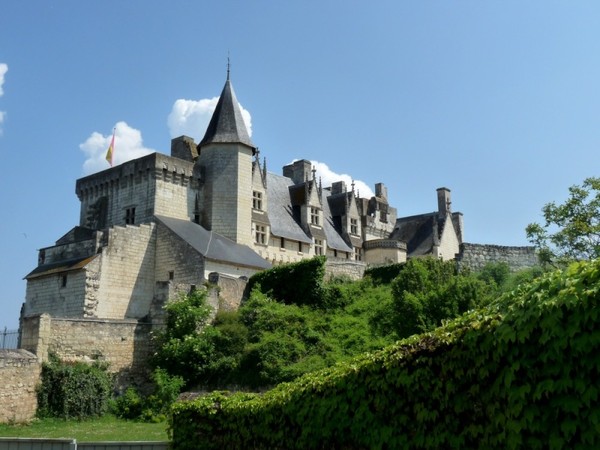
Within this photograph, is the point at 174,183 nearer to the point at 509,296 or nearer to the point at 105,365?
the point at 105,365

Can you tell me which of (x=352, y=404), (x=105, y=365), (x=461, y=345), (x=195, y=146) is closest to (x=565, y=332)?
(x=461, y=345)

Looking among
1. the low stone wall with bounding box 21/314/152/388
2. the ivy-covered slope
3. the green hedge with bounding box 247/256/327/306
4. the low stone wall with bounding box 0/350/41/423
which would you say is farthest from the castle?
the ivy-covered slope

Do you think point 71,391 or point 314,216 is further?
point 314,216

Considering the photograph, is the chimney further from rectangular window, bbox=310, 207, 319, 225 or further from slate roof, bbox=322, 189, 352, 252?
slate roof, bbox=322, 189, 352, 252

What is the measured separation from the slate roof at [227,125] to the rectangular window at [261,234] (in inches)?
178

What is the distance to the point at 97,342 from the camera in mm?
23156

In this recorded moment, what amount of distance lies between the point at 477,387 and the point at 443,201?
44.7 meters

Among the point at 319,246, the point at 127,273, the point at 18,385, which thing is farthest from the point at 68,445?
the point at 319,246

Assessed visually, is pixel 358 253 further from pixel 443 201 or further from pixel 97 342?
pixel 97 342

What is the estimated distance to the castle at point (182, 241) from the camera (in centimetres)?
2452

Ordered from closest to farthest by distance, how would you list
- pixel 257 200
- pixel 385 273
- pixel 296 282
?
pixel 296 282
pixel 385 273
pixel 257 200

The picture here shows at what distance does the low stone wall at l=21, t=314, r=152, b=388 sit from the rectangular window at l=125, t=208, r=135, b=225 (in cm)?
1169

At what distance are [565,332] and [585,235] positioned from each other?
20.5 meters

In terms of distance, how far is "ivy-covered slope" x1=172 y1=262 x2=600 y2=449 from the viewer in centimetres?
567
